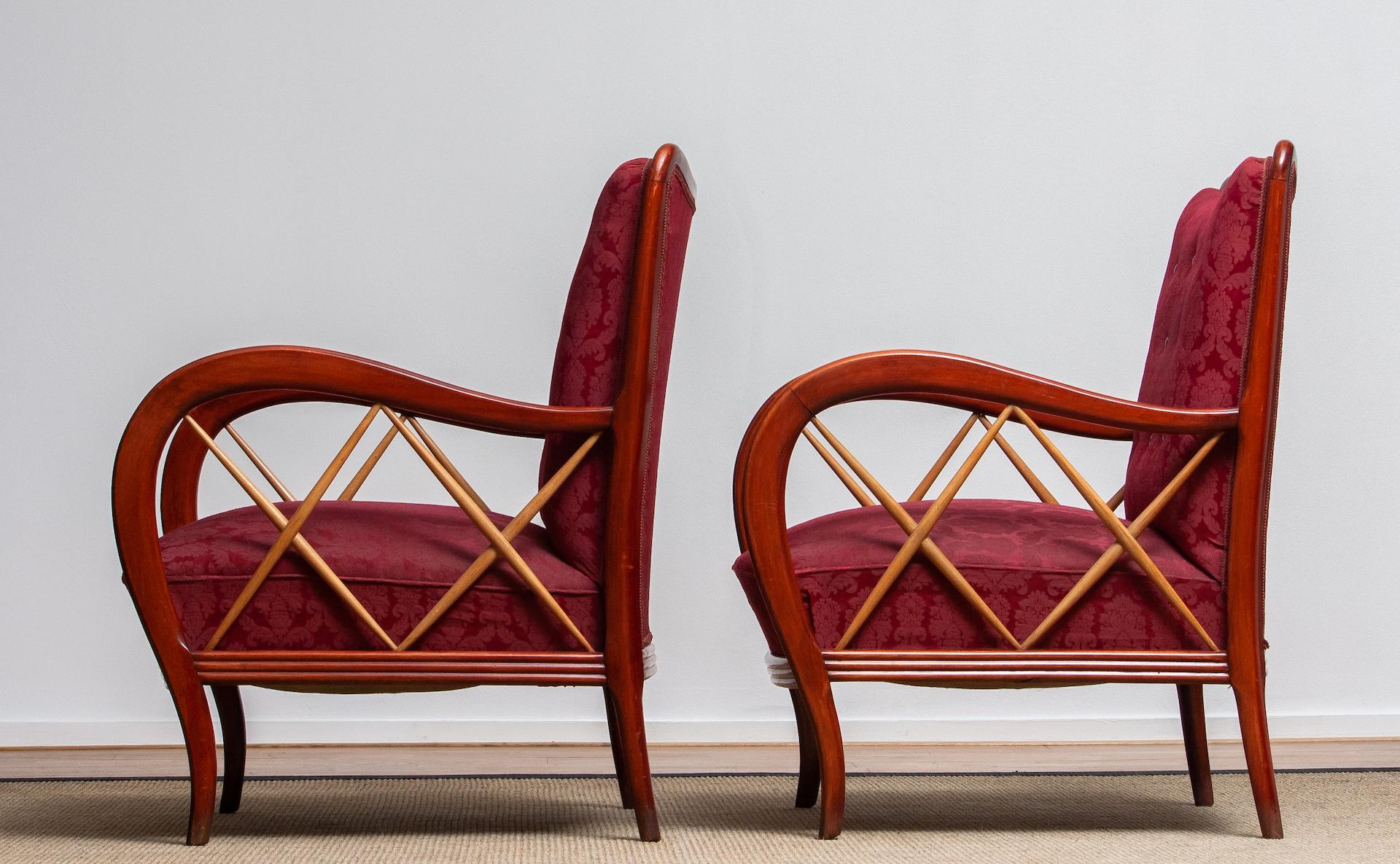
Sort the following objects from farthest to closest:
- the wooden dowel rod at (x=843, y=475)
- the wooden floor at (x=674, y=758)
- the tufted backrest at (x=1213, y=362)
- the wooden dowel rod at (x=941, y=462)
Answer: the wooden floor at (x=674, y=758) → the wooden dowel rod at (x=941, y=462) → the wooden dowel rod at (x=843, y=475) → the tufted backrest at (x=1213, y=362)

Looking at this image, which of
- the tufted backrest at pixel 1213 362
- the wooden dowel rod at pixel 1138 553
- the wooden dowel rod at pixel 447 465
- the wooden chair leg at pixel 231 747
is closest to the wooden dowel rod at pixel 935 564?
the wooden dowel rod at pixel 1138 553

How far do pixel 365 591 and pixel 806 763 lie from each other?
2.49 feet

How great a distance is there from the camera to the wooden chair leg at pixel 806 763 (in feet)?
6.25

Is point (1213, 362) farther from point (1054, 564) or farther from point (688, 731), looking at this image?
point (688, 731)

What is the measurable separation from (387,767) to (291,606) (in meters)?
0.92

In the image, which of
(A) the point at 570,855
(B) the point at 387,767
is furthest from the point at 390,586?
(B) the point at 387,767

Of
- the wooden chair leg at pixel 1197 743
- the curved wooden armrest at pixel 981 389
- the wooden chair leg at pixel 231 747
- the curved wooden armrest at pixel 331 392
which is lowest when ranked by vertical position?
the wooden chair leg at pixel 1197 743

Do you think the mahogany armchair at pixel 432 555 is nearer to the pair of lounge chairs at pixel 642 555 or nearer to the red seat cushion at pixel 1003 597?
the pair of lounge chairs at pixel 642 555

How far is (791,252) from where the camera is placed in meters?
2.74

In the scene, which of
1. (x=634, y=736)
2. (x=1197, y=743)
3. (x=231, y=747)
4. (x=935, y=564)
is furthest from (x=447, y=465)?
(x=1197, y=743)

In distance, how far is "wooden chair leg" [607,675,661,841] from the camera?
1.59 meters

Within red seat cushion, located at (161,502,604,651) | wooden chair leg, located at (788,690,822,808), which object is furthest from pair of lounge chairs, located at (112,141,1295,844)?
wooden chair leg, located at (788,690,822,808)

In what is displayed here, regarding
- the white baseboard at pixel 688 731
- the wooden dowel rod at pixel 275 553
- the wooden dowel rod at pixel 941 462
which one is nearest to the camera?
the wooden dowel rod at pixel 275 553

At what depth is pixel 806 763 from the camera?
1.92 m
